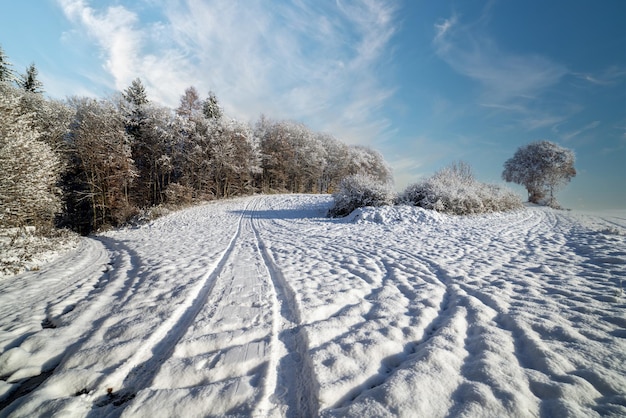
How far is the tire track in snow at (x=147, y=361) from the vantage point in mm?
1957

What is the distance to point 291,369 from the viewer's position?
2.12m

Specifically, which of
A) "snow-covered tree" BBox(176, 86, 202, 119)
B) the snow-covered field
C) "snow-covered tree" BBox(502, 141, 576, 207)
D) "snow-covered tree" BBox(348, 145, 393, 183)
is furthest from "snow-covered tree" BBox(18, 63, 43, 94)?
"snow-covered tree" BBox(502, 141, 576, 207)

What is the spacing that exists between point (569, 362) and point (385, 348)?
151 centimetres

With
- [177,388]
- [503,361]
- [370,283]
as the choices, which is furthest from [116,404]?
[370,283]

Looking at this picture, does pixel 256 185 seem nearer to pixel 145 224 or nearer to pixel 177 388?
pixel 145 224

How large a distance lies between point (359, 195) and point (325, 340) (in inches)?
529

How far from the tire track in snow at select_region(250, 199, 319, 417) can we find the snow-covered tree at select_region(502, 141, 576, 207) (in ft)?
129

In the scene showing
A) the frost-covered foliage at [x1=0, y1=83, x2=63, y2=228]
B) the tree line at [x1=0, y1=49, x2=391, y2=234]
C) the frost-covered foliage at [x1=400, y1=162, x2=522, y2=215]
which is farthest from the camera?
the frost-covered foliage at [x1=400, y1=162, x2=522, y2=215]

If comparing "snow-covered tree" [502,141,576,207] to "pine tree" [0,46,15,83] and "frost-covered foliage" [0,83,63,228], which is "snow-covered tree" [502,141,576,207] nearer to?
"frost-covered foliage" [0,83,63,228]

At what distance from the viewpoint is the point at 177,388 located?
1.94m

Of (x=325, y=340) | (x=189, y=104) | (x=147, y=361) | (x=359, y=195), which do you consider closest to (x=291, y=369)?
(x=325, y=340)

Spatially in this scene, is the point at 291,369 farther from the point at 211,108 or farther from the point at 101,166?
the point at 211,108

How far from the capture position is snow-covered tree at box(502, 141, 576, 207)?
3073 cm

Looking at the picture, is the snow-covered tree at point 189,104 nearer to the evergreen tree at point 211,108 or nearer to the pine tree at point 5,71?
the evergreen tree at point 211,108
